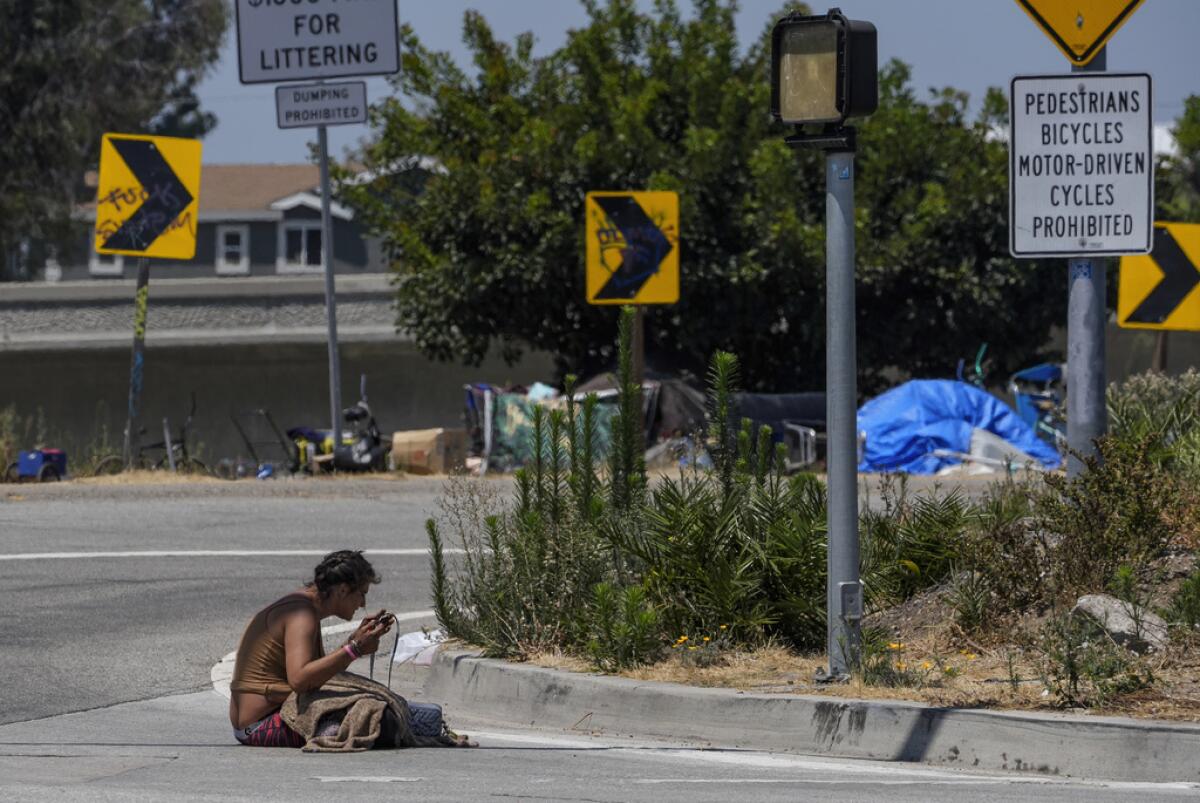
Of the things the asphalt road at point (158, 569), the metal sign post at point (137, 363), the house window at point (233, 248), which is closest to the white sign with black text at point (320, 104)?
the metal sign post at point (137, 363)

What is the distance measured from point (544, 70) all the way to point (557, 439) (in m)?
16.4

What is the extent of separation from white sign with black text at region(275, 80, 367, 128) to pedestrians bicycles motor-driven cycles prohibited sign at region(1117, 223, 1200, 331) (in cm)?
851

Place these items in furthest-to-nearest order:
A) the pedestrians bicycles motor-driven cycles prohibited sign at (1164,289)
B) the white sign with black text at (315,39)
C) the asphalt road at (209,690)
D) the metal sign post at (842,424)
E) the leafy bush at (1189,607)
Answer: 1. the white sign with black text at (315,39)
2. the pedestrians bicycles motor-driven cycles prohibited sign at (1164,289)
3. the leafy bush at (1189,607)
4. the metal sign post at (842,424)
5. the asphalt road at (209,690)

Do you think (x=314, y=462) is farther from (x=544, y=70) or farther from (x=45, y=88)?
(x=45, y=88)

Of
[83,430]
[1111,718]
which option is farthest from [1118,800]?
[83,430]

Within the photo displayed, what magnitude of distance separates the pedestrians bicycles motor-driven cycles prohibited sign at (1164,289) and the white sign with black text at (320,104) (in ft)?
27.9

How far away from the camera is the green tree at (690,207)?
→ 23.6m

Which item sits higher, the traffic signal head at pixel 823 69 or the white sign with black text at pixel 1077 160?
the traffic signal head at pixel 823 69

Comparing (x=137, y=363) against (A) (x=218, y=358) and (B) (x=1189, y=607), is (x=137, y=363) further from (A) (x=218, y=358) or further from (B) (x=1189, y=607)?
(B) (x=1189, y=607)

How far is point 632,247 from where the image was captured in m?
17.8

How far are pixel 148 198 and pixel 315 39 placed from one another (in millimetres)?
2544

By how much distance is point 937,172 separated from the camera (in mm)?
24938

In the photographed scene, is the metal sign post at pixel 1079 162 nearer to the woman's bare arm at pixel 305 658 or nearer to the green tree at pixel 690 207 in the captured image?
the woman's bare arm at pixel 305 658

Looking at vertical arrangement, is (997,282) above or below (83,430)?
above
